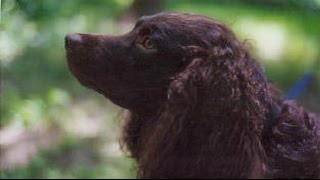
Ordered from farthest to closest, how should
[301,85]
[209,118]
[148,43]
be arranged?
[301,85]
[148,43]
[209,118]

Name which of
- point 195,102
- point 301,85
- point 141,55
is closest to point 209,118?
point 195,102

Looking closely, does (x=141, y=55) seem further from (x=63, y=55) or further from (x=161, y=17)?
(x=63, y=55)

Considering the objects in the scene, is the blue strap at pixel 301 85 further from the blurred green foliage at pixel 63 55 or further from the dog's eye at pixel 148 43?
the dog's eye at pixel 148 43

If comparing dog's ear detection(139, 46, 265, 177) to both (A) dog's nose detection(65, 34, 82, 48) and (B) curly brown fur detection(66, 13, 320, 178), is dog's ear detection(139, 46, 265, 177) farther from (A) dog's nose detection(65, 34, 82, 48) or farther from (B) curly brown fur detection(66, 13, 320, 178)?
(A) dog's nose detection(65, 34, 82, 48)

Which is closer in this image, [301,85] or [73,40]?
[73,40]

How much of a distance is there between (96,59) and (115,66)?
0.09 feet

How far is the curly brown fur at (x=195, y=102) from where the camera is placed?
97 cm

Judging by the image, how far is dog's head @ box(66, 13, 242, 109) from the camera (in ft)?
3.44

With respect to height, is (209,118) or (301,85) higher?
(209,118)

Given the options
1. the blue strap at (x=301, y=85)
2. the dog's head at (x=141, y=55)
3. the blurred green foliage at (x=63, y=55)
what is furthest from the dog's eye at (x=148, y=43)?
the blue strap at (x=301, y=85)

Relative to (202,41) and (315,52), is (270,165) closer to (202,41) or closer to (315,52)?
(202,41)

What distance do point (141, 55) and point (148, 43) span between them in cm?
2

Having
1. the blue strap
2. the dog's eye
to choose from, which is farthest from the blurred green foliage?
the dog's eye

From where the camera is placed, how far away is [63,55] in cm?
168
